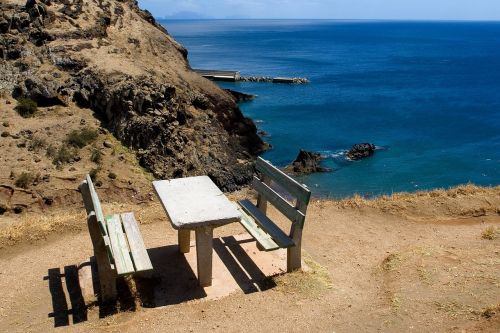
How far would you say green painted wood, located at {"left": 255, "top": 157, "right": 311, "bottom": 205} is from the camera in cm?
679

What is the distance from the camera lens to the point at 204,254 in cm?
673

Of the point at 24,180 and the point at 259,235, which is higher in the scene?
the point at 259,235

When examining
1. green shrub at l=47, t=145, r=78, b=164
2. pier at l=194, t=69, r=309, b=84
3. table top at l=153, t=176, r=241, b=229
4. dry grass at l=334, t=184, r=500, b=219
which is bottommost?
pier at l=194, t=69, r=309, b=84

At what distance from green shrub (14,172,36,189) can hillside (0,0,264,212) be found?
0.05 meters

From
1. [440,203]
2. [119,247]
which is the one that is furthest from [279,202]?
[440,203]

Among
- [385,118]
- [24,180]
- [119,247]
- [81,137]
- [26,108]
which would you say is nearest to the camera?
[119,247]

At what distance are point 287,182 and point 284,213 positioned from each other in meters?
0.45

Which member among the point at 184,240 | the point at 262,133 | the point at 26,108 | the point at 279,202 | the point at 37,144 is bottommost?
the point at 262,133

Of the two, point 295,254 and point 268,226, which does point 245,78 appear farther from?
point 295,254

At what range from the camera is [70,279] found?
719 cm

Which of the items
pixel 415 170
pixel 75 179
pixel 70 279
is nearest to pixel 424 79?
pixel 415 170

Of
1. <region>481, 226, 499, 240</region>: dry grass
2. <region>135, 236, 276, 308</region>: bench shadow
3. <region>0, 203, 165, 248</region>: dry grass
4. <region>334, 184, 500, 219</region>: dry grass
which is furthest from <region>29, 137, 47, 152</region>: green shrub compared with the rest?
<region>481, 226, 499, 240</region>: dry grass

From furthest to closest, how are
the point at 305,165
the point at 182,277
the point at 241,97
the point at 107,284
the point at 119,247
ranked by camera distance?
the point at 241,97, the point at 305,165, the point at 182,277, the point at 119,247, the point at 107,284

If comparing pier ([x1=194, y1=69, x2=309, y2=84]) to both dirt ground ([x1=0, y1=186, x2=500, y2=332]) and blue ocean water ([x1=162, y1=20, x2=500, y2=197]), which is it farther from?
dirt ground ([x1=0, y1=186, x2=500, y2=332])
